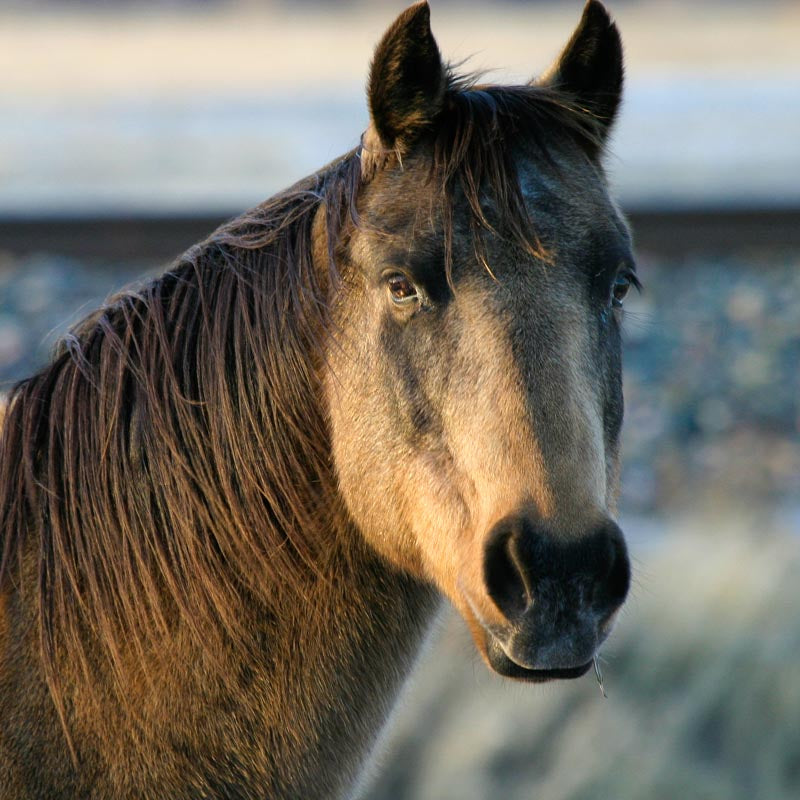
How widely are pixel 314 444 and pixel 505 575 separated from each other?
20.2 inches

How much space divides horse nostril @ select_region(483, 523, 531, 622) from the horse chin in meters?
0.09

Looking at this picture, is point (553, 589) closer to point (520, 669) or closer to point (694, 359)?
point (520, 669)

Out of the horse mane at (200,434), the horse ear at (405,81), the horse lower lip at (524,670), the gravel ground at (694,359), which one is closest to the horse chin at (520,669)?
the horse lower lip at (524,670)

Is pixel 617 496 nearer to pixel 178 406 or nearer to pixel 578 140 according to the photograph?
pixel 578 140

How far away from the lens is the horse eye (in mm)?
1929

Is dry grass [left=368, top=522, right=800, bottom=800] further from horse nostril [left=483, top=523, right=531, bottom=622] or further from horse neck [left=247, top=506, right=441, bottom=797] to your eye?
horse nostril [left=483, top=523, right=531, bottom=622]

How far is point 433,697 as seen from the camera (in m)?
4.30

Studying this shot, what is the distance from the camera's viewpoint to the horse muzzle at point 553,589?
5.48 ft

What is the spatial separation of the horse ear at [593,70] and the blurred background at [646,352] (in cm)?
19

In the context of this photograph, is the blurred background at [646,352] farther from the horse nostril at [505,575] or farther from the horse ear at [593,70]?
the horse nostril at [505,575]

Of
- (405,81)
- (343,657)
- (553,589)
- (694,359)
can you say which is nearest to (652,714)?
(694,359)

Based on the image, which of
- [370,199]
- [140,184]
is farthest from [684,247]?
[370,199]

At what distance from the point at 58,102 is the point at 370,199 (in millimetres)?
8090

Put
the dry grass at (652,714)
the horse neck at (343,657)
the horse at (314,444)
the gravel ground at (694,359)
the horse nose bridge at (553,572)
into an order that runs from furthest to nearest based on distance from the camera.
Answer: the gravel ground at (694,359) < the dry grass at (652,714) < the horse neck at (343,657) < the horse at (314,444) < the horse nose bridge at (553,572)
